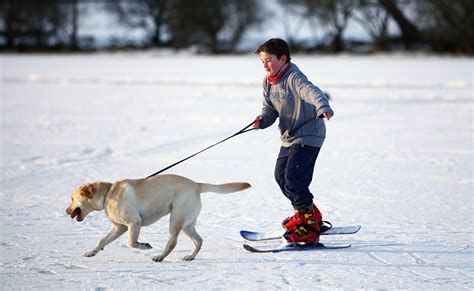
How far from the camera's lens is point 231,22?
5319cm

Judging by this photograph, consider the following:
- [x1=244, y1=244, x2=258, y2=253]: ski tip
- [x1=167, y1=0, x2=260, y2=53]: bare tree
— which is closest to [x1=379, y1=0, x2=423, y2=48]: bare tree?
[x1=167, y1=0, x2=260, y2=53]: bare tree

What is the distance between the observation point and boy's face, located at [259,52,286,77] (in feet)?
18.2

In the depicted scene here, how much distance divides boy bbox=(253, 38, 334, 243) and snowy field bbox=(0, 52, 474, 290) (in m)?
0.28

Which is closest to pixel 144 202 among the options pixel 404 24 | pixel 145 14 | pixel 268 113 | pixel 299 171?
pixel 299 171

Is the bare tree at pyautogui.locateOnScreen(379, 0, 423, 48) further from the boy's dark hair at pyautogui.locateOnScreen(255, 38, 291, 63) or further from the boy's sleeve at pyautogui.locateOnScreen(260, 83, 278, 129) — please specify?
the boy's dark hair at pyautogui.locateOnScreen(255, 38, 291, 63)

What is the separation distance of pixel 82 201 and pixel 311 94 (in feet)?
6.05

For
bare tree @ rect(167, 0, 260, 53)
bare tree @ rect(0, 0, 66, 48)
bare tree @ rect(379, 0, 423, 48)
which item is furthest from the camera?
bare tree @ rect(0, 0, 66, 48)

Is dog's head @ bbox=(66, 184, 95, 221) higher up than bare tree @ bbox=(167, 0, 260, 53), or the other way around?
dog's head @ bbox=(66, 184, 95, 221)

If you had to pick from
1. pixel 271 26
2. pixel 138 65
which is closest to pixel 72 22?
pixel 271 26

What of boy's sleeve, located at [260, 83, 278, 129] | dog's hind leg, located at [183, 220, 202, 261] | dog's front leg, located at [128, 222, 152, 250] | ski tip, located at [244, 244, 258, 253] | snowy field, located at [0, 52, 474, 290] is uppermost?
boy's sleeve, located at [260, 83, 278, 129]

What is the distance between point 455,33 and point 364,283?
121 ft

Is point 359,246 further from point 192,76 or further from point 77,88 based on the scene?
point 192,76

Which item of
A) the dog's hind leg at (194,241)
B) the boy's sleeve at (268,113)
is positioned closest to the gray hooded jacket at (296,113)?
the boy's sleeve at (268,113)

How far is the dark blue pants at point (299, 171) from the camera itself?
5555 millimetres
